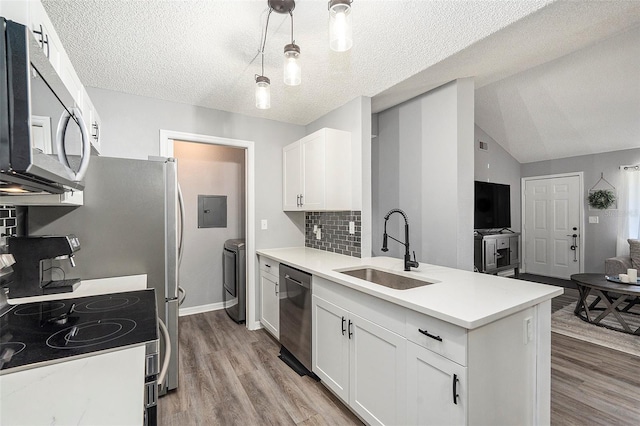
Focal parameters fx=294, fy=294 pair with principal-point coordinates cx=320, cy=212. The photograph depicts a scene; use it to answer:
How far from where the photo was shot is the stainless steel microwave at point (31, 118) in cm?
65

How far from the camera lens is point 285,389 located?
2219 mm

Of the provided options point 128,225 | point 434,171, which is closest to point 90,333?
point 128,225

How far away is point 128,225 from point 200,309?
89.6 inches

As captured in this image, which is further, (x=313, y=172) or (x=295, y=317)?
(x=313, y=172)

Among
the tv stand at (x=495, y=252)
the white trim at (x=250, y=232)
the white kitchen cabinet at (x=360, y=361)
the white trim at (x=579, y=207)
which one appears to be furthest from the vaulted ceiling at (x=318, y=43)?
the white trim at (x=579, y=207)

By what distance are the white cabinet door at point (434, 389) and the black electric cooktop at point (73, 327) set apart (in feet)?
3.84

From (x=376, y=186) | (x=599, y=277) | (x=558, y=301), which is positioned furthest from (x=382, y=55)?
(x=558, y=301)

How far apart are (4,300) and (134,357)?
3.81 feet

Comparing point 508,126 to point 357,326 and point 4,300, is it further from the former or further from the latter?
point 4,300

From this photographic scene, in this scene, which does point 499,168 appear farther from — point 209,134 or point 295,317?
point 209,134

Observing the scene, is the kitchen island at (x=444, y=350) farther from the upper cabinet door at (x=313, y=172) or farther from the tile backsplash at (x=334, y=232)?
the upper cabinet door at (x=313, y=172)

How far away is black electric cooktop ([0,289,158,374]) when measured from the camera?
3.22ft

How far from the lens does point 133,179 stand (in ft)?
6.77

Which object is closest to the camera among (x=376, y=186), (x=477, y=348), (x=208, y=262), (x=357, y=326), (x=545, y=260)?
(x=477, y=348)
